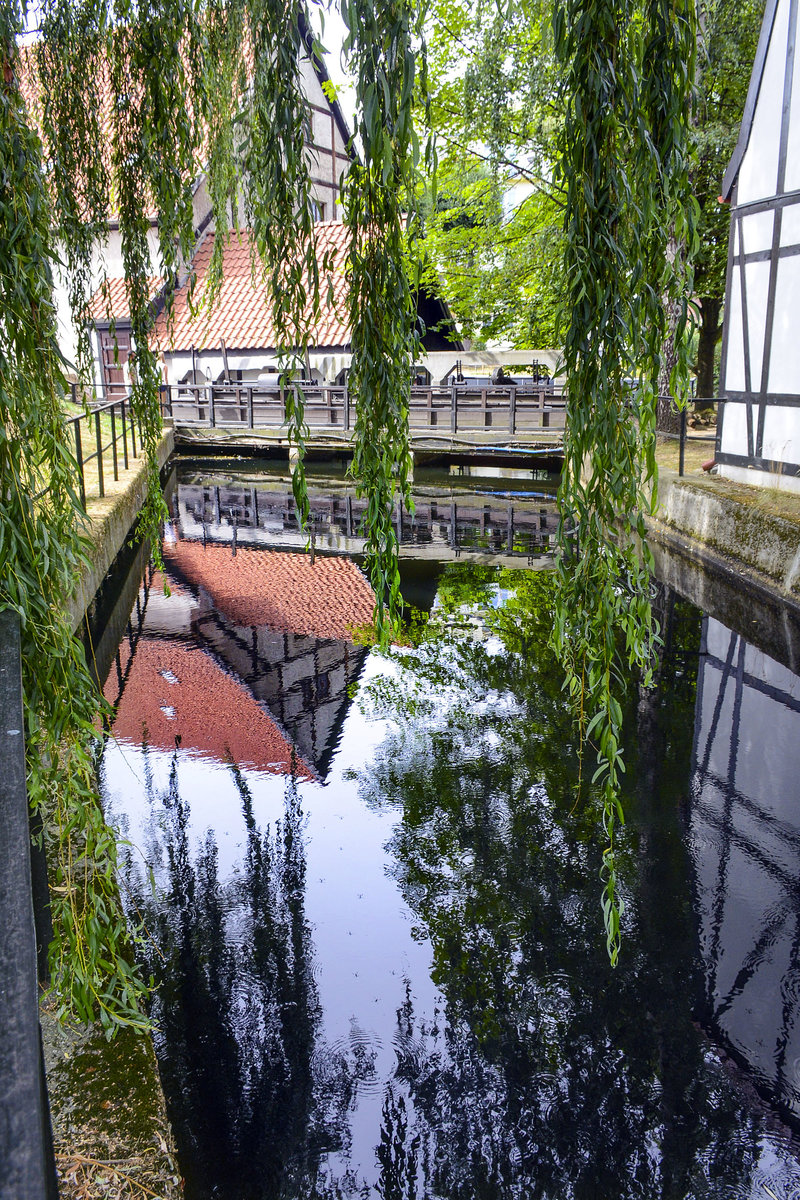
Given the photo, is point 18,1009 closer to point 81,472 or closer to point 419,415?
point 81,472

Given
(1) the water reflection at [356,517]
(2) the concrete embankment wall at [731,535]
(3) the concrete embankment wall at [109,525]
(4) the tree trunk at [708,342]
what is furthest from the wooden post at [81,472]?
(4) the tree trunk at [708,342]

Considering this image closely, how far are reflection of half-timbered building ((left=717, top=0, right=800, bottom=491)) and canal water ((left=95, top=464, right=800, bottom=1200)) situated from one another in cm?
286

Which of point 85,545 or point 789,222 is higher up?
point 789,222

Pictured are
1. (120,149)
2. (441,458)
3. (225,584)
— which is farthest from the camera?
(441,458)

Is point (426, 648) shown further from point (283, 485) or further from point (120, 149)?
point (283, 485)

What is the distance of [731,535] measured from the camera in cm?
971

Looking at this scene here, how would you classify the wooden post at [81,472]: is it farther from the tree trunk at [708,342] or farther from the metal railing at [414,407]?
the tree trunk at [708,342]

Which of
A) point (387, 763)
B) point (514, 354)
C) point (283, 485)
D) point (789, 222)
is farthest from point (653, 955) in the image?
point (514, 354)

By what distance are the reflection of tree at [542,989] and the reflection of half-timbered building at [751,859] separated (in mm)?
132

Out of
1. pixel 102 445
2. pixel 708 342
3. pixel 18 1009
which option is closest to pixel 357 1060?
pixel 18 1009

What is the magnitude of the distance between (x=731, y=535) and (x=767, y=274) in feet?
10.1

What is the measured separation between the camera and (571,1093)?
3279 mm

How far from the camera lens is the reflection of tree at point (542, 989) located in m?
3.02

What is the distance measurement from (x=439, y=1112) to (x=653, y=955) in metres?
1.28
